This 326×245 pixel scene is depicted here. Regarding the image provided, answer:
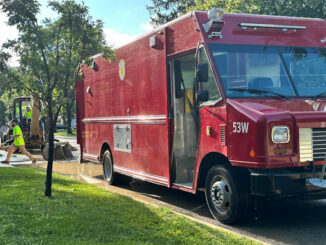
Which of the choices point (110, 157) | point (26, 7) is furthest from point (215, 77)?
point (110, 157)

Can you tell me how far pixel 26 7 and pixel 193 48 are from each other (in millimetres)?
2945

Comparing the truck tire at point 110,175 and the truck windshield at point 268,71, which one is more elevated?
the truck windshield at point 268,71

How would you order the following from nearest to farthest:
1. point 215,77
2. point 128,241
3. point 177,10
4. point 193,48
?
point 128,241 → point 215,77 → point 193,48 → point 177,10

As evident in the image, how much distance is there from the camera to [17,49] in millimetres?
8133

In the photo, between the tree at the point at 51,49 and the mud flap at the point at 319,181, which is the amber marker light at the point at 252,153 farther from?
the tree at the point at 51,49

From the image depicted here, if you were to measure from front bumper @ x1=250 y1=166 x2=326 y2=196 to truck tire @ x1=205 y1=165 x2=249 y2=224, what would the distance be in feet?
1.32

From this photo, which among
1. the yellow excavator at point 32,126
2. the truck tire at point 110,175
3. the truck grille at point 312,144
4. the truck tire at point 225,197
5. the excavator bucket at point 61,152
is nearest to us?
the truck grille at point 312,144

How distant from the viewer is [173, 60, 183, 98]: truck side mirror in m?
8.13

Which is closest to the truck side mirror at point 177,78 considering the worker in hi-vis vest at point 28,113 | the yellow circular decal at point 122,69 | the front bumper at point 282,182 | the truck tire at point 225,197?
the truck tire at point 225,197

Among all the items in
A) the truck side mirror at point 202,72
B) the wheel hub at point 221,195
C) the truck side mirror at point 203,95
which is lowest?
the wheel hub at point 221,195

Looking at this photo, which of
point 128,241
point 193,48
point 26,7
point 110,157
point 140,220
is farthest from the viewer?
point 110,157

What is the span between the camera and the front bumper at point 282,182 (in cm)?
585

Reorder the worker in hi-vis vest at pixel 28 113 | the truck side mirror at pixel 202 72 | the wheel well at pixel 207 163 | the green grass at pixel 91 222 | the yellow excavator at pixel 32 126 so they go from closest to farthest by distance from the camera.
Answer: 1. the green grass at pixel 91 222
2. the truck side mirror at pixel 202 72
3. the wheel well at pixel 207 163
4. the yellow excavator at pixel 32 126
5. the worker in hi-vis vest at pixel 28 113

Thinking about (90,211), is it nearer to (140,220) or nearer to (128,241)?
(140,220)
